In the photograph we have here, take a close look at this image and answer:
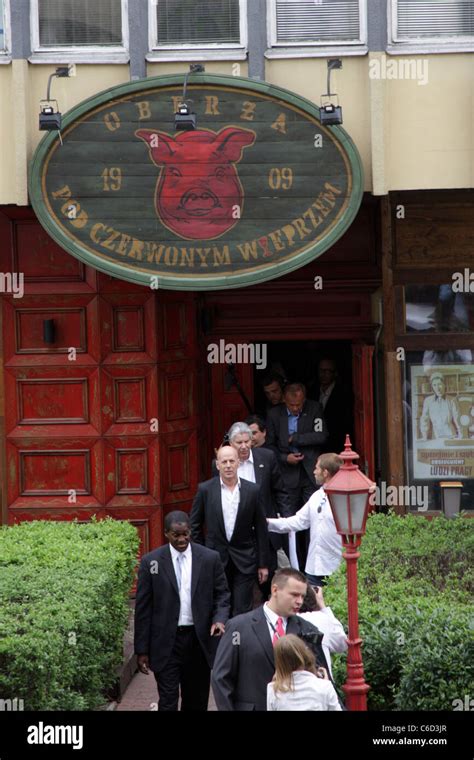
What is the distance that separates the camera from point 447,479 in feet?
44.7

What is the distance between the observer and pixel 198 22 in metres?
12.5

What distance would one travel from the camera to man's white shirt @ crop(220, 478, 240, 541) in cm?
1067

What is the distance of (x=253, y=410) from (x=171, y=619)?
253 inches

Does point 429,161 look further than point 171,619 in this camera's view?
Yes

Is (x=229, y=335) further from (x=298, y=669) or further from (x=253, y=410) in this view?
(x=298, y=669)

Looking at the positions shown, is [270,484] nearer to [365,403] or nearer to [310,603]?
[365,403]

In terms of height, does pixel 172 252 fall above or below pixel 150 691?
above

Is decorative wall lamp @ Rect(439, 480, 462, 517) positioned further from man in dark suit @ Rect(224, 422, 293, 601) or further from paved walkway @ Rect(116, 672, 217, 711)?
paved walkway @ Rect(116, 672, 217, 711)

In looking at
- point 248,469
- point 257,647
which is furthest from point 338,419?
point 257,647

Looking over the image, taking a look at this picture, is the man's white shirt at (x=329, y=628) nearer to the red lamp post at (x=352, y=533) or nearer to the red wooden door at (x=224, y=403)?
the red lamp post at (x=352, y=533)

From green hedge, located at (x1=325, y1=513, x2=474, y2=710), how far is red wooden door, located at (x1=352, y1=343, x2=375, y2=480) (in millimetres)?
3520

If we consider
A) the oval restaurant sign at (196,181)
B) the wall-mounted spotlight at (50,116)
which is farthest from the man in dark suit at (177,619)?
the wall-mounted spotlight at (50,116)

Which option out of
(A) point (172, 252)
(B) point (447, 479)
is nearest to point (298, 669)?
(A) point (172, 252)

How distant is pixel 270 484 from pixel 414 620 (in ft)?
11.6
